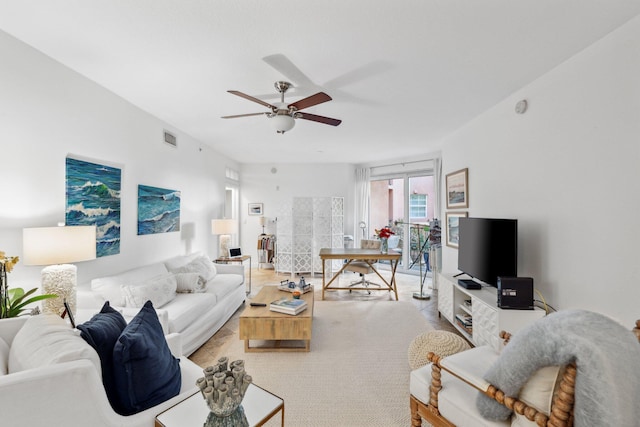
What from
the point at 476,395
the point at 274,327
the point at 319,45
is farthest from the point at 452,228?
the point at 319,45

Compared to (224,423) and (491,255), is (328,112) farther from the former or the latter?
(224,423)

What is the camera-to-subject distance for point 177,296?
3121 millimetres

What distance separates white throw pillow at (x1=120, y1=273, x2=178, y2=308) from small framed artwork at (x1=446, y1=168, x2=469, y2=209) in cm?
376

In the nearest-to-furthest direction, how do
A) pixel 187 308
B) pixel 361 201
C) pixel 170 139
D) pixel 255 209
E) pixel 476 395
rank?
pixel 476 395 → pixel 187 308 → pixel 170 139 → pixel 361 201 → pixel 255 209

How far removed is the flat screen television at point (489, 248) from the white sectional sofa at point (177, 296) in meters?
2.91

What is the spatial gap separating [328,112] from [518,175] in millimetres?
2143

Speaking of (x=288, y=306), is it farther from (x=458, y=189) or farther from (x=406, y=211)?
(x=406, y=211)

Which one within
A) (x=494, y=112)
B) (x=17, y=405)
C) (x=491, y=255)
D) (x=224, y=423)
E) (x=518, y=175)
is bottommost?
(x=224, y=423)

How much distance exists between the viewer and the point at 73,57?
87.8 inches

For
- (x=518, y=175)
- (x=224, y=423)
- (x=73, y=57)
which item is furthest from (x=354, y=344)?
(x=73, y=57)

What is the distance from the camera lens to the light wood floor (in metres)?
2.90

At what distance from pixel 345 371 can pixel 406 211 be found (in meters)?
4.41

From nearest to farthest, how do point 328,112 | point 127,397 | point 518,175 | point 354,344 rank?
point 127,397, point 518,175, point 354,344, point 328,112

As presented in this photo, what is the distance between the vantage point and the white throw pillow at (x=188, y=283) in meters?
3.24
